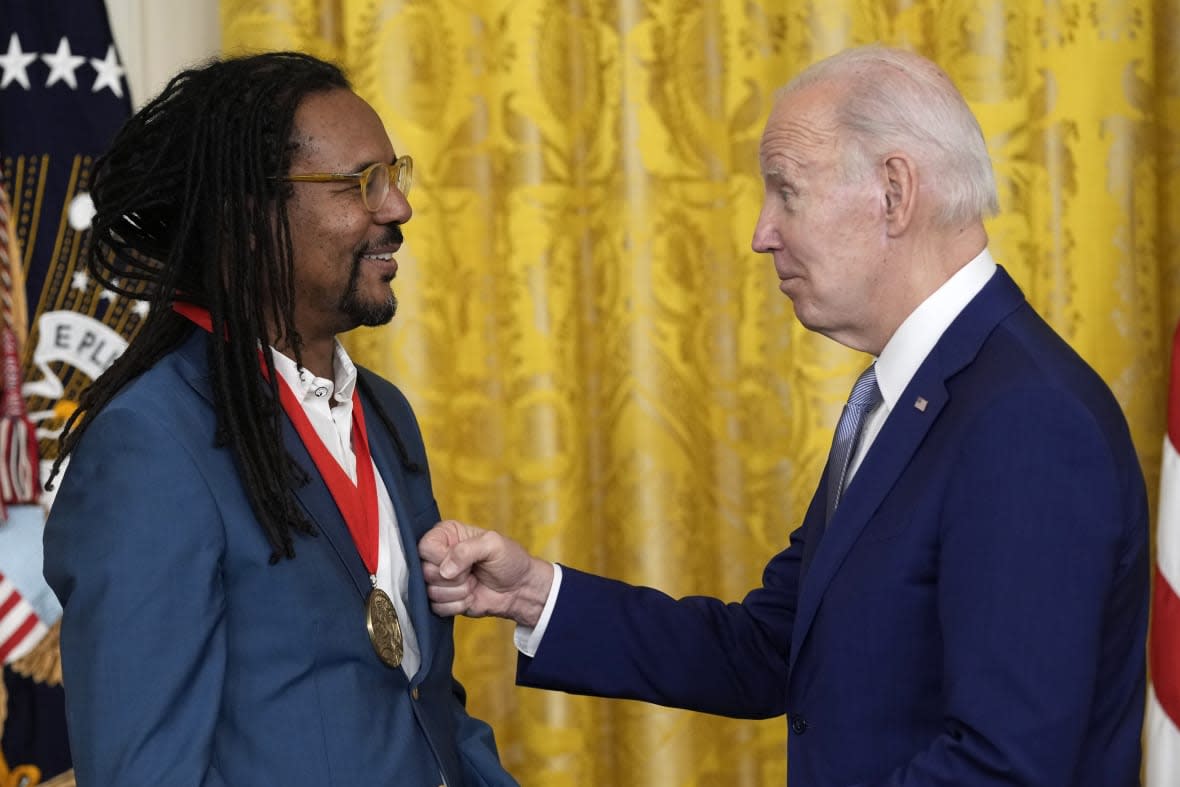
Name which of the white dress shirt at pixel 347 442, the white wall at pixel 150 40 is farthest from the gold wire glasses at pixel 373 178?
the white wall at pixel 150 40

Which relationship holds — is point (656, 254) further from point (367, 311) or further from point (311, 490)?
point (311, 490)

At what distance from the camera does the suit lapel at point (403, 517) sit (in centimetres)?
190

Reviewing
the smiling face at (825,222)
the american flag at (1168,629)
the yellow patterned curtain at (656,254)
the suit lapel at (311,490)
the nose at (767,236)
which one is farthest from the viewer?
the yellow patterned curtain at (656,254)

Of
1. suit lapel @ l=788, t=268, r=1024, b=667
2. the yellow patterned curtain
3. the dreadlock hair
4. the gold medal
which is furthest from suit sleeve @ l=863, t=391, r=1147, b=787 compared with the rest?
the yellow patterned curtain

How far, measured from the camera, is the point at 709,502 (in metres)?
3.33

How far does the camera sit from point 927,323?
1.85m

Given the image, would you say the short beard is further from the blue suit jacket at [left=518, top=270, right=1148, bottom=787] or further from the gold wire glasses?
the blue suit jacket at [left=518, top=270, right=1148, bottom=787]

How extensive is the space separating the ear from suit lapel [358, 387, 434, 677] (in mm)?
781

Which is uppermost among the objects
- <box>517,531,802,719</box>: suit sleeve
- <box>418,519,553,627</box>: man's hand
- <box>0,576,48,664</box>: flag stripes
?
<box>418,519,553,627</box>: man's hand

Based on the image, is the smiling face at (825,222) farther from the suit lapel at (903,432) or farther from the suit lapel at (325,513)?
the suit lapel at (325,513)

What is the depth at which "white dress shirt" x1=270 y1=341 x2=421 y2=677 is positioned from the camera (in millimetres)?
1889

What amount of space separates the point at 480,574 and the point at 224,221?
27.3 inches

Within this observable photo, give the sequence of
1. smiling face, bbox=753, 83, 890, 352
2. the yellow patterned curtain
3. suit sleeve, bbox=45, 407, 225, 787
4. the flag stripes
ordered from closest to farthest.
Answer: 1. suit sleeve, bbox=45, 407, 225, 787
2. smiling face, bbox=753, 83, 890, 352
3. the flag stripes
4. the yellow patterned curtain

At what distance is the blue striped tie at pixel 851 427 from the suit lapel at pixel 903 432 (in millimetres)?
142
